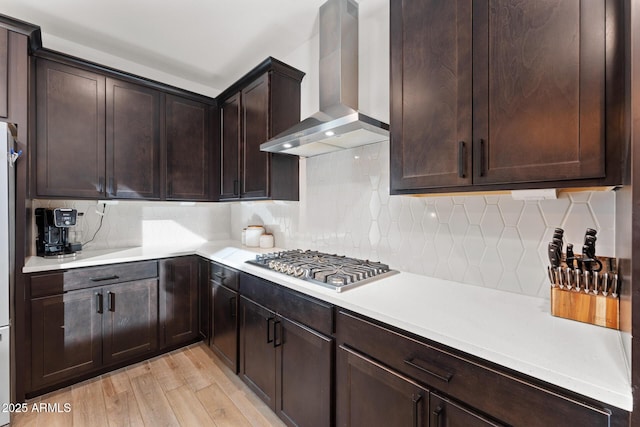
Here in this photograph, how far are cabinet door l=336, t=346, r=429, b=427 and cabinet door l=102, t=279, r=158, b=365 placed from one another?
1.86 m

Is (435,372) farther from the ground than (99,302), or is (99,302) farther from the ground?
(435,372)

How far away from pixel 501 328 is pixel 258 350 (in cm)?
144

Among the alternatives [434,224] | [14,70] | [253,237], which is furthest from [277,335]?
[14,70]

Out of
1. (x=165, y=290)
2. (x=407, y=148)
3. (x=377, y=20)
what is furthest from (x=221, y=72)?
(x=407, y=148)

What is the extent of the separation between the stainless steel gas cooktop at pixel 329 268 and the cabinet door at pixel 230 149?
1011 millimetres

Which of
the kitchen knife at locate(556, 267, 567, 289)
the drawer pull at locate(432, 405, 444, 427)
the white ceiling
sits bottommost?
the drawer pull at locate(432, 405, 444, 427)

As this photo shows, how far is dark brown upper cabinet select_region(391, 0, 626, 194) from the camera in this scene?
87 cm

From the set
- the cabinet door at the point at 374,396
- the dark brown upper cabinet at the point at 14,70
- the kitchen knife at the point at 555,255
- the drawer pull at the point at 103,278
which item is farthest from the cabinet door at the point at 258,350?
the dark brown upper cabinet at the point at 14,70

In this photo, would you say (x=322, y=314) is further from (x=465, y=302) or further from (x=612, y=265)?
(x=612, y=265)

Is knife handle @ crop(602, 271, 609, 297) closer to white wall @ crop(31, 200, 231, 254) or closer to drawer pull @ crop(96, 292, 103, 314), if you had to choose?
drawer pull @ crop(96, 292, 103, 314)

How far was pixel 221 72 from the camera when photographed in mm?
2992

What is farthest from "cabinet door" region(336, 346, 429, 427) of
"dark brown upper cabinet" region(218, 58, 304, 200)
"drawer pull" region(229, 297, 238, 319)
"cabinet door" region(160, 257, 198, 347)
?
"cabinet door" region(160, 257, 198, 347)

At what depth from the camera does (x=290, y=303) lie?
1550mm

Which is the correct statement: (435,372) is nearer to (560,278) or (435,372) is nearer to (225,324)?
A: (560,278)
